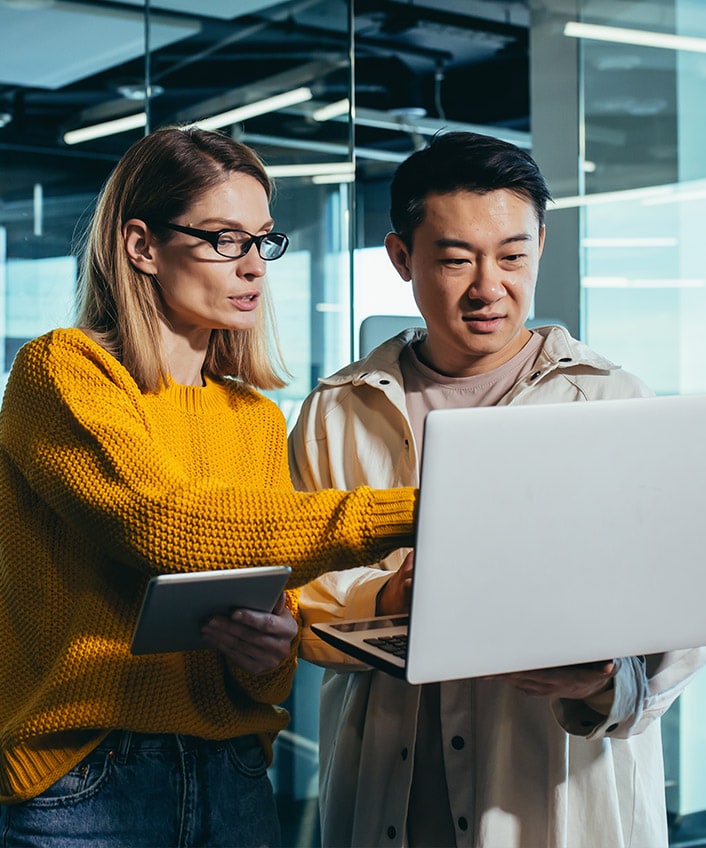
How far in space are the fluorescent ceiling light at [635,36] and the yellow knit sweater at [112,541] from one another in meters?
2.07

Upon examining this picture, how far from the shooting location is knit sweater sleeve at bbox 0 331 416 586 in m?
1.20

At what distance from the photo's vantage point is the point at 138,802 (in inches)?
51.1

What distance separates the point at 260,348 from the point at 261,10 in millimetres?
1906

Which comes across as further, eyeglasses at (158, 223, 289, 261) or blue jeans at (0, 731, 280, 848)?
eyeglasses at (158, 223, 289, 261)

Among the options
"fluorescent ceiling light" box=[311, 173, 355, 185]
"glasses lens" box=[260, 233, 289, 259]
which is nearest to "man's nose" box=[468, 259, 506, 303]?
"glasses lens" box=[260, 233, 289, 259]

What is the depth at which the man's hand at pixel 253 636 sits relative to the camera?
1190 millimetres

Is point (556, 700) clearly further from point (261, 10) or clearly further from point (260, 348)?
point (261, 10)

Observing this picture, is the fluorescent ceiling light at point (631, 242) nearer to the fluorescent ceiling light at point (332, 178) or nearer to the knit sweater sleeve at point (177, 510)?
the fluorescent ceiling light at point (332, 178)

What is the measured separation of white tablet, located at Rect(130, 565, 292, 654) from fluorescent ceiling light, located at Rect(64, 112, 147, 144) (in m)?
2.90

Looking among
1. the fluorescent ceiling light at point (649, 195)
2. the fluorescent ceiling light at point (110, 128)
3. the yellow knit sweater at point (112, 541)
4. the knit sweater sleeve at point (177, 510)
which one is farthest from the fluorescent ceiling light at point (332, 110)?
the knit sweater sleeve at point (177, 510)

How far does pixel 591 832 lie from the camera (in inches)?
57.2

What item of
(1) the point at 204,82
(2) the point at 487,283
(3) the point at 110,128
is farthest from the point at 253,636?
(3) the point at 110,128

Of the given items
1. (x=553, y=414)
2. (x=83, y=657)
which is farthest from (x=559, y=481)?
(x=83, y=657)

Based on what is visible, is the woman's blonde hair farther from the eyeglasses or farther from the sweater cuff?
the sweater cuff
